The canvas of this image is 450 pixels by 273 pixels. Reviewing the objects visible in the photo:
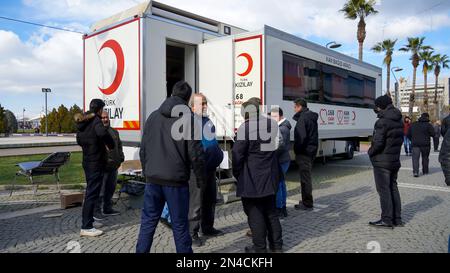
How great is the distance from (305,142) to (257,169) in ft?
7.37

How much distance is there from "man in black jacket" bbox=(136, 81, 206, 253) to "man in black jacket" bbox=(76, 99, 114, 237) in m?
1.49

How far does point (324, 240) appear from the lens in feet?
14.9

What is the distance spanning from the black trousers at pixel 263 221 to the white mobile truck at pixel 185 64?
296 cm

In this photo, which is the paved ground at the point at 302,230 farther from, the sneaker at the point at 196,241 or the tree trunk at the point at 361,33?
the tree trunk at the point at 361,33

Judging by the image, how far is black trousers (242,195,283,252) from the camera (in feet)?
12.9

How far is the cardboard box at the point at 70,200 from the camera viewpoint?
6074 millimetres

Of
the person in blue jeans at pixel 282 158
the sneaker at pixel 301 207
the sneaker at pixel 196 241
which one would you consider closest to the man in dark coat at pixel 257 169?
the sneaker at pixel 196 241

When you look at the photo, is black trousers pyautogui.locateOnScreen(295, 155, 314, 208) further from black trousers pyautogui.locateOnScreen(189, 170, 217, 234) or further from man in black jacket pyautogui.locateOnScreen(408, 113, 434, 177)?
man in black jacket pyautogui.locateOnScreen(408, 113, 434, 177)

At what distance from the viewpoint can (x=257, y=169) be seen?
12.8 feet

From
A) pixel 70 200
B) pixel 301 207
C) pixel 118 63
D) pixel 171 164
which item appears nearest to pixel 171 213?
pixel 171 164

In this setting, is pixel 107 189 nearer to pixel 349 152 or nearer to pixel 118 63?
pixel 118 63

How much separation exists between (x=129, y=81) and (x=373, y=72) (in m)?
9.20

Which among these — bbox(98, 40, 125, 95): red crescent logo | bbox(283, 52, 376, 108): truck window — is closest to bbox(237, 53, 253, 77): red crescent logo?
bbox(283, 52, 376, 108): truck window
